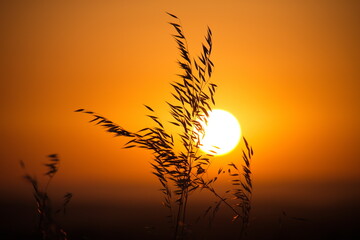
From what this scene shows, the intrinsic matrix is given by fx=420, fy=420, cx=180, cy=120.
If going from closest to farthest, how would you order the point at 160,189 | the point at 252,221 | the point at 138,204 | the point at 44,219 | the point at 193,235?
the point at 44,219 < the point at 193,235 < the point at 252,221 < the point at 160,189 < the point at 138,204

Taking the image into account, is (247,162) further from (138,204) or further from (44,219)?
(138,204)

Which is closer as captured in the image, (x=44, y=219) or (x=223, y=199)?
(x=44, y=219)

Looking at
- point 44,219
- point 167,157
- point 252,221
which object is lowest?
point 44,219

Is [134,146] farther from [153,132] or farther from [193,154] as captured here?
[193,154]

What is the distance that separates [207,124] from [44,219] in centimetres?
210

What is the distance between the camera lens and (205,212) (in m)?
4.06

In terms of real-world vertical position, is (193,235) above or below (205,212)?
below

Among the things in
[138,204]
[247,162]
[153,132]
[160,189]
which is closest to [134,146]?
[153,132]

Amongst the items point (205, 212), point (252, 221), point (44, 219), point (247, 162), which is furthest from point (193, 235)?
point (44, 219)

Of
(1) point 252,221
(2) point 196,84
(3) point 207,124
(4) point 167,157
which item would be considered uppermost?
(2) point 196,84

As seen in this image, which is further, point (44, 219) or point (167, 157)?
point (167, 157)

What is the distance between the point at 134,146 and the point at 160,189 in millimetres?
530

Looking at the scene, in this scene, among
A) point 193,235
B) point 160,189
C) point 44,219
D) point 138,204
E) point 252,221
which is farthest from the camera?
point 138,204

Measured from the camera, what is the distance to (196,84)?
4.44 metres
